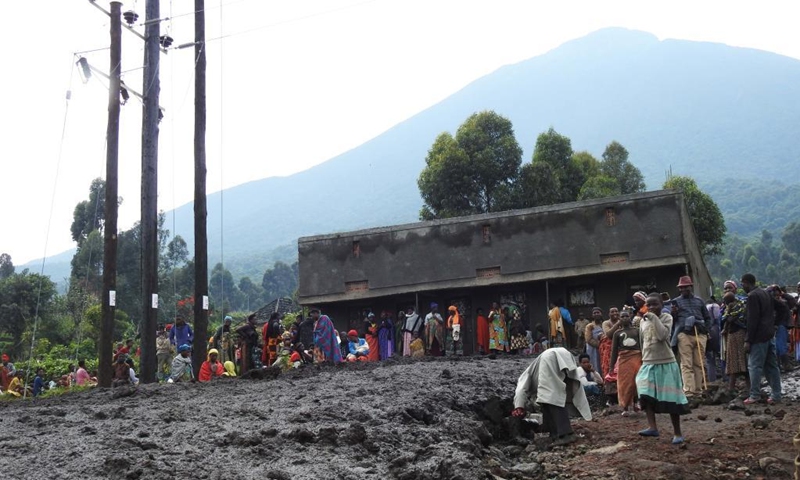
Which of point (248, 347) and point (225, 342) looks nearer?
point (248, 347)

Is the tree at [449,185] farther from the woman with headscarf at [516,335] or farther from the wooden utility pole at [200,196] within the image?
the wooden utility pole at [200,196]

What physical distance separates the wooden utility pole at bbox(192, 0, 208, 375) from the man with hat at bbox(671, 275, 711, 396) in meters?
9.96

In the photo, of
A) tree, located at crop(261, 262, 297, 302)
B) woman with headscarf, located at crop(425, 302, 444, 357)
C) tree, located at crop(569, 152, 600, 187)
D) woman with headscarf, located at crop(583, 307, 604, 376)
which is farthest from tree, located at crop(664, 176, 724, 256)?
tree, located at crop(261, 262, 297, 302)

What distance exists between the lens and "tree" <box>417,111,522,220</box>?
44844mm

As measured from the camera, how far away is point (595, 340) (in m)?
17.5

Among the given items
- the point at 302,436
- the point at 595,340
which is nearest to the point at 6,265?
the point at 595,340

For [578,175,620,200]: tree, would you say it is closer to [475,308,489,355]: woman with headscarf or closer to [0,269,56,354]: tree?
[475,308,489,355]: woman with headscarf

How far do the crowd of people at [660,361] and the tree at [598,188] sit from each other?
2818cm

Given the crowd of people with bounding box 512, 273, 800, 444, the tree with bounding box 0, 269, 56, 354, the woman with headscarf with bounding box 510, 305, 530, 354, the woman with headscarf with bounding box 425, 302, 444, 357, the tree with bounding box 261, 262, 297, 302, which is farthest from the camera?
the tree with bounding box 261, 262, 297, 302

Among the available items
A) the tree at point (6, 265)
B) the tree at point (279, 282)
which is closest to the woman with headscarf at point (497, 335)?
the tree at point (6, 265)

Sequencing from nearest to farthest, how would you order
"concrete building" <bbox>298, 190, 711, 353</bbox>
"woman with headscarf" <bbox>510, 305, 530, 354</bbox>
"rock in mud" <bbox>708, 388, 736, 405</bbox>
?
"rock in mud" <bbox>708, 388, 736, 405</bbox> < "woman with headscarf" <bbox>510, 305, 530, 354</bbox> < "concrete building" <bbox>298, 190, 711, 353</bbox>

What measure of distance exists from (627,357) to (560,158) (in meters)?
37.2

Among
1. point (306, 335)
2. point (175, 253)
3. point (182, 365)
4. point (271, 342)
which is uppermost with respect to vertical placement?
point (175, 253)

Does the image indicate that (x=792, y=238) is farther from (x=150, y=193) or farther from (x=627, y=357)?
(x=627, y=357)
